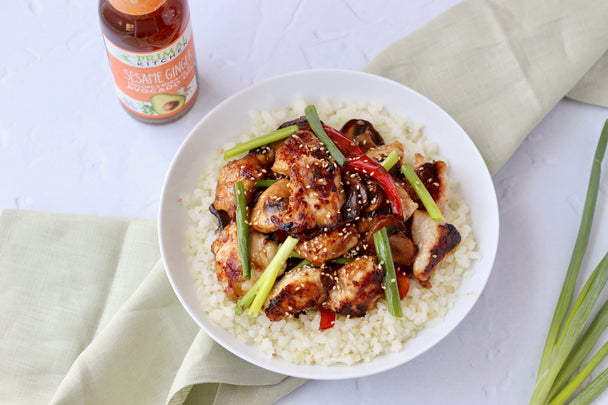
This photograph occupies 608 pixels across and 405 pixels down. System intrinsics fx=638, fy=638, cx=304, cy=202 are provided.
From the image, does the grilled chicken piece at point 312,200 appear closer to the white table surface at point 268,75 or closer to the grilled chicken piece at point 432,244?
the grilled chicken piece at point 432,244

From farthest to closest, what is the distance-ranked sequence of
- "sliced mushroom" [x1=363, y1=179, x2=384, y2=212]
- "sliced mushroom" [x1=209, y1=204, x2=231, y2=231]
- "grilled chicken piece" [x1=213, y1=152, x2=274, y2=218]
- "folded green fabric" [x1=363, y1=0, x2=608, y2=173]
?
"folded green fabric" [x1=363, y1=0, x2=608, y2=173] → "sliced mushroom" [x1=209, y1=204, x2=231, y2=231] → "grilled chicken piece" [x1=213, y1=152, x2=274, y2=218] → "sliced mushroom" [x1=363, y1=179, x2=384, y2=212]

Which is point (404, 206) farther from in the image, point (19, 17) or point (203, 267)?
point (19, 17)

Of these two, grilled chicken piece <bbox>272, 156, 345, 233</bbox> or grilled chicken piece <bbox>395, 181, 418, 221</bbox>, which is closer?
grilled chicken piece <bbox>272, 156, 345, 233</bbox>

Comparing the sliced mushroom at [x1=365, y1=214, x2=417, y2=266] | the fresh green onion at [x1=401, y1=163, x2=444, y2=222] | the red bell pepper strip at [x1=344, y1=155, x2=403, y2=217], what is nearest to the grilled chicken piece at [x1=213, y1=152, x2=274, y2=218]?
the red bell pepper strip at [x1=344, y1=155, x2=403, y2=217]

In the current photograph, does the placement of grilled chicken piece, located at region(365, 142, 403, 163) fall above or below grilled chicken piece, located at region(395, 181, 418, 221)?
above

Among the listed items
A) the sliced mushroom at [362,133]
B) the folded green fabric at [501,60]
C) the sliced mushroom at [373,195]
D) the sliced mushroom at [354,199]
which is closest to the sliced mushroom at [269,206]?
the sliced mushroom at [354,199]

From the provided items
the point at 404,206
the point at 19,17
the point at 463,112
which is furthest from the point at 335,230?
the point at 19,17

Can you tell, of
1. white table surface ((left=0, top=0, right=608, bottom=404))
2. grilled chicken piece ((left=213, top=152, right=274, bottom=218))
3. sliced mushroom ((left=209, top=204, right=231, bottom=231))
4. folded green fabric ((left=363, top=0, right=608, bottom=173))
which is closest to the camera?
grilled chicken piece ((left=213, top=152, right=274, bottom=218))

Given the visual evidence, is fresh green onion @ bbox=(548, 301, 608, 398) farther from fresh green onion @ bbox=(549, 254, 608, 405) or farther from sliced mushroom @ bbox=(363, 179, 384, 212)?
sliced mushroom @ bbox=(363, 179, 384, 212)
